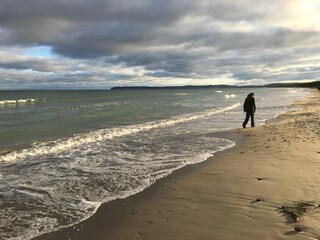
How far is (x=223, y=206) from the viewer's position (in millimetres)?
6777

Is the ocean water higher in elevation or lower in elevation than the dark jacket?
lower

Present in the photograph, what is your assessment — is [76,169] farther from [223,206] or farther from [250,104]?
[250,104]

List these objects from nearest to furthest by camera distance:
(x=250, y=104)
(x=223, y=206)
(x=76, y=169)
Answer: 1. (x=223, y=206)
2. (x=76, y=169)
3. (x=250, y=104)

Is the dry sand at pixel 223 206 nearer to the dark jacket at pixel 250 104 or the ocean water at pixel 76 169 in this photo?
the ocean water at pixel 76 169

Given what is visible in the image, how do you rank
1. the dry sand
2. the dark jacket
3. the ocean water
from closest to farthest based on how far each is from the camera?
the dry sand
the ocean water
the dark jacket

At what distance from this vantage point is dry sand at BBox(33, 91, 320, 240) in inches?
221

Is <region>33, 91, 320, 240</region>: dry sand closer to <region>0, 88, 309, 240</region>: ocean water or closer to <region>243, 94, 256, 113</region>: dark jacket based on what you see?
<region>0, 88, 309, 240</region>: ocean water

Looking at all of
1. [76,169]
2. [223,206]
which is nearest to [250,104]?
[76,169]

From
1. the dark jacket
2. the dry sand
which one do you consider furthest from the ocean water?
the dark jacket

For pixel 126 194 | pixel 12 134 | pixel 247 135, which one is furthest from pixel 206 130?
pixel 126 194

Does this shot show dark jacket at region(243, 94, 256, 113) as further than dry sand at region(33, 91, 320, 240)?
Yes

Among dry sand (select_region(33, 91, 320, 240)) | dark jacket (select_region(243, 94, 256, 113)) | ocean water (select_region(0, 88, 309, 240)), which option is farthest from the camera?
dark jacket (select_region(243, 94, 256, 113))

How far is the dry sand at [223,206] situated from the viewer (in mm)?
5609

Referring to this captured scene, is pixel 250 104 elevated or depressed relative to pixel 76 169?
elevated
